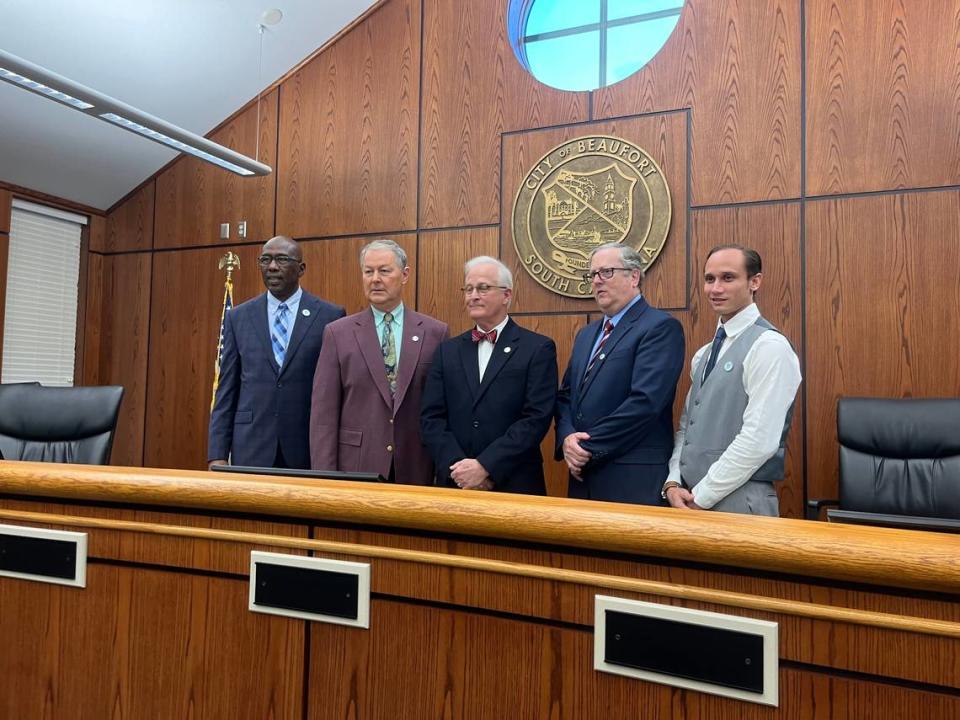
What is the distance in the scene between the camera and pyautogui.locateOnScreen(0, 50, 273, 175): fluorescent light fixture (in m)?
3.41

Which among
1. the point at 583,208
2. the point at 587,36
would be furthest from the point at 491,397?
the point at 587,36

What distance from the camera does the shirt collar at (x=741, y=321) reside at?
7.48 feet

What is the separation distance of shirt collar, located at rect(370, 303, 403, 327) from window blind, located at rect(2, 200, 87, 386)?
3853mm

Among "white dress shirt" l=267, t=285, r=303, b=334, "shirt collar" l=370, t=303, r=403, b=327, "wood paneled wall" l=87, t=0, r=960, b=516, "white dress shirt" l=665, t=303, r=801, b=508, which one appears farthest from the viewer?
"wood paneled wall" l=87, t=0, r=960, b=516

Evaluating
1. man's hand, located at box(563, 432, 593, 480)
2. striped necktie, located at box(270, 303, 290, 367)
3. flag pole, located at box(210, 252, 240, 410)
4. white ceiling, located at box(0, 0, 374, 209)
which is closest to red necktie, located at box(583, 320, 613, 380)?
man's hand, located at box(563, 432, 593, 480)

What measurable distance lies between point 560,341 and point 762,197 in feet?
4.36

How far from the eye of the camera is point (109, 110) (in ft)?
12.7

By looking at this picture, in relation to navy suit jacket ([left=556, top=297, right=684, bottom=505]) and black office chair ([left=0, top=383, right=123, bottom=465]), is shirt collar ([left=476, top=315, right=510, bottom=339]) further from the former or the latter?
black office chair ([left=0, top=383, right=123, bottom=465])

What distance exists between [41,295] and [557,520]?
577cm

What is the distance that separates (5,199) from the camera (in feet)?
17.0

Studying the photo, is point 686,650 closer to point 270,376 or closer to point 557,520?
point 557,520

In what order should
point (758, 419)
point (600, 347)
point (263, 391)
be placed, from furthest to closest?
1. point (263, 391)
2. point (600, 347)
3. point (758, 419)

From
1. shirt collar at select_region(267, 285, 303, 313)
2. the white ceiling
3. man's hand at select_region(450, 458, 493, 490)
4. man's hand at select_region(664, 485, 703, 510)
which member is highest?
the white ceiling

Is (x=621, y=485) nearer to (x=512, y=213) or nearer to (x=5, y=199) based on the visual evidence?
(x=512, y=213)
